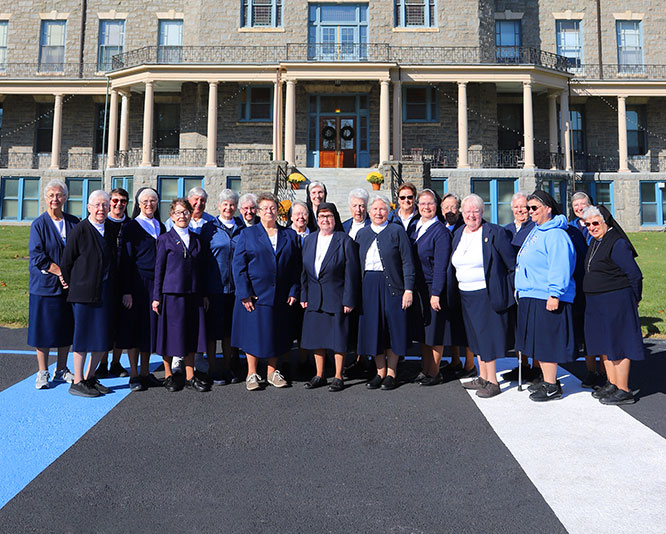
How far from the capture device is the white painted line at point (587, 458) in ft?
9.29

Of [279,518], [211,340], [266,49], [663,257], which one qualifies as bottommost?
[279,518]

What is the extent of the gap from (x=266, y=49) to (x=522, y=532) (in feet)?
79.7

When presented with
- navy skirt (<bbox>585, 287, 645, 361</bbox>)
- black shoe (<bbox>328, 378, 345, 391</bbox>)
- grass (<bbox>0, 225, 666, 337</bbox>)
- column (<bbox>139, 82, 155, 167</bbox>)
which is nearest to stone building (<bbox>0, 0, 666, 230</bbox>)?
column (<bbox>139, 82, 155, 167</bbox>)

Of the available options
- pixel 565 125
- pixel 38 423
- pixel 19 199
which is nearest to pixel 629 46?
pixel 565 125

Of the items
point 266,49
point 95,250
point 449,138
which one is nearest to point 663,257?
point 449,138

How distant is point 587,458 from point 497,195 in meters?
20.5

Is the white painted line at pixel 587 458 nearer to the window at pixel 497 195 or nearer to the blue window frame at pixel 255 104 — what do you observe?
the window at pixel 497 195

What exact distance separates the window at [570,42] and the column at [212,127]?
1755 centimetres

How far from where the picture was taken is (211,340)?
5605 mm

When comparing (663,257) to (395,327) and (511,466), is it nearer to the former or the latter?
(395,327)

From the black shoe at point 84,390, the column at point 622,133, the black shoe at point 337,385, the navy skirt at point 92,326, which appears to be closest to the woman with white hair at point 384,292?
the black shoe at point 337,385

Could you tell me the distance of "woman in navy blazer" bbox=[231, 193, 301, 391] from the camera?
5305 millimetres

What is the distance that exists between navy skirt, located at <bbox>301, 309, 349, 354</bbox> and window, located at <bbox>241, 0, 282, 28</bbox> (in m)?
22.1

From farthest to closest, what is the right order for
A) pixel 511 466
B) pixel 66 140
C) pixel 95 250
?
pixel 66 140, pixel 95 250, pixel 511 466
